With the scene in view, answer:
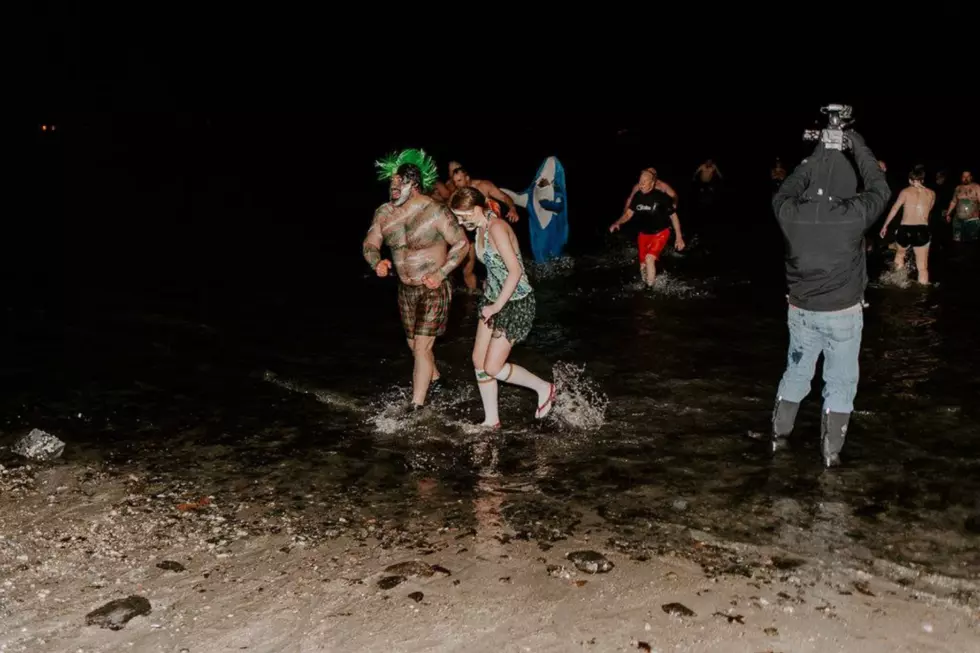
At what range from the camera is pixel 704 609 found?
167 inches

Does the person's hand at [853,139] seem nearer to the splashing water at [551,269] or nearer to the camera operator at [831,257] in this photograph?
the camera operator at [831,257]

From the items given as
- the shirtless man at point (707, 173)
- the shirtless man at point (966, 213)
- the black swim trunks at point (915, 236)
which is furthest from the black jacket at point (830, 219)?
the shirtless man at point (707, 173)

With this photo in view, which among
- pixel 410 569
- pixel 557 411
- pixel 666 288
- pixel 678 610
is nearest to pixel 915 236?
pixel 666 288

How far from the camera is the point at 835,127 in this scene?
5.53 m

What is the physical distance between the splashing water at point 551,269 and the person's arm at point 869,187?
A: 8.28m

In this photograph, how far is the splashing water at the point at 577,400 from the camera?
23.2ft

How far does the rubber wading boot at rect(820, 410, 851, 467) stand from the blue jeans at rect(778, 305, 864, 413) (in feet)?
0.13

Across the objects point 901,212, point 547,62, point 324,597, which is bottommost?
point 324,597

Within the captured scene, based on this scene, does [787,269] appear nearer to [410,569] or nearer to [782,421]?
[782,421]

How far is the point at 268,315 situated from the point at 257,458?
5.04 meters

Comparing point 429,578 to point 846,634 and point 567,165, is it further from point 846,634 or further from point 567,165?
point 567,165

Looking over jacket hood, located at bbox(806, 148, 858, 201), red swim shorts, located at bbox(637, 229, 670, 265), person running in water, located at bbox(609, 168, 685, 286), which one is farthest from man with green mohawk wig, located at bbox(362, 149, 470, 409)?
red swim shorts, located at bbox(637, 229, 670, 265)

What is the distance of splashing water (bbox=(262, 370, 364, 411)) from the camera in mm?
7613

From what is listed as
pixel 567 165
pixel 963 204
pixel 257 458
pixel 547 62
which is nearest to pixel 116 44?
pixel 547 62
